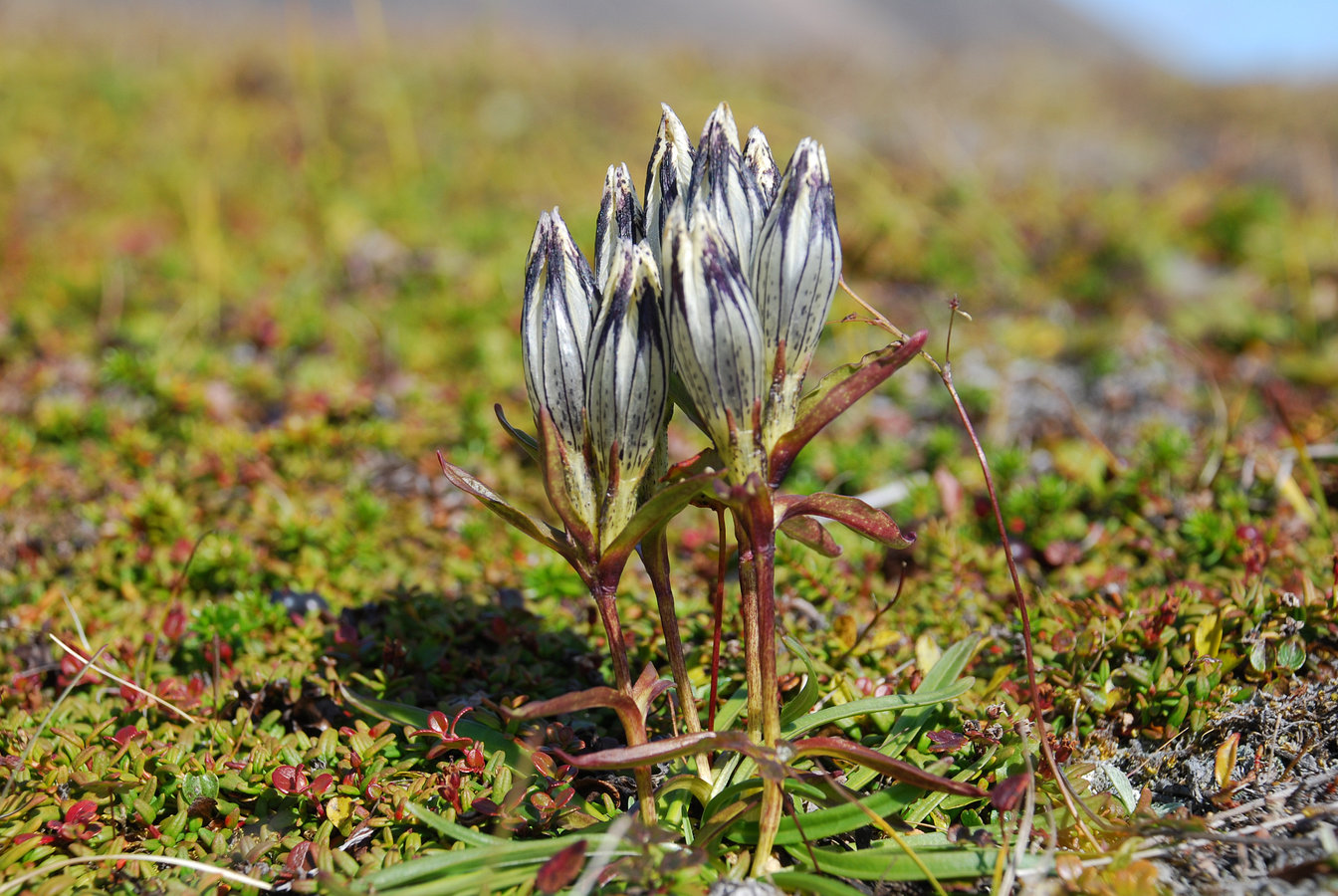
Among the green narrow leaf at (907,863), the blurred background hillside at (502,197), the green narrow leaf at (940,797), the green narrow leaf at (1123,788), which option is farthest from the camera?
the blurred background hillside at (502,197)

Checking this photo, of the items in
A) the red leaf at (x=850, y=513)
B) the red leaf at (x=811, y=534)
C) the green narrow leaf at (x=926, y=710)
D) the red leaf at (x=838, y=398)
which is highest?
the red leaf at (x=838, y=398)

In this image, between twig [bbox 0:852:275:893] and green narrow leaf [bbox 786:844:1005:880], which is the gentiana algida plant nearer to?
green narrow leaf [bbox 786:844:1005:880]

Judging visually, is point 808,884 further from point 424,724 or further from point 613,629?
point 424,724

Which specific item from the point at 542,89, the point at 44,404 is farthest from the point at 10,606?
the point at 542,89

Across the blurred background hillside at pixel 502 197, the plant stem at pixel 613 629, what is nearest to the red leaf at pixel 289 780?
Answer: the plant stem at pixel 613 629

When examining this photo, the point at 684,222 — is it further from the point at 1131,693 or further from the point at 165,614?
the point at 165,614

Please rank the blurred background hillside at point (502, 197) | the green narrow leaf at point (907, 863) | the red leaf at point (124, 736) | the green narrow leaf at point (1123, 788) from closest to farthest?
the green narrow leaf at point (907, 863) → the green narrow leaf at point (1123, 788) → the red leaf at point (124, 736) → the blurred background hillside at point (502, 197)

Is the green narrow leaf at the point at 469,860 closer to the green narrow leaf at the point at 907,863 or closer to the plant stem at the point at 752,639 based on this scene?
the plant stem at the point at 752,639

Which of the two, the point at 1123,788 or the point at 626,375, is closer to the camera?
A: the point at 626,375

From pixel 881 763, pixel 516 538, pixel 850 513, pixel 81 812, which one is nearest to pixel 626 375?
pixel 850 513
